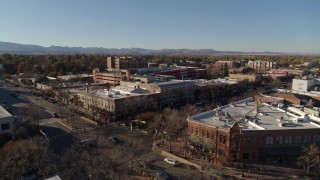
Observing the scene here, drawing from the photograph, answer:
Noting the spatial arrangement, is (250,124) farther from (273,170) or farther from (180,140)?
(180,140)

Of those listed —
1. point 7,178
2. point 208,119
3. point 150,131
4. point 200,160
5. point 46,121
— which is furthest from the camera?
point 46,121

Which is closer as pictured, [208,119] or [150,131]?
[208,119]

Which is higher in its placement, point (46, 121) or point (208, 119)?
point (208, 119)

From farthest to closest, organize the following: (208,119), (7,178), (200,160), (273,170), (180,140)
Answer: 1. (180,140)
2. (208,119)
3. (200,160)
4. (273,170)
5. (7,178)

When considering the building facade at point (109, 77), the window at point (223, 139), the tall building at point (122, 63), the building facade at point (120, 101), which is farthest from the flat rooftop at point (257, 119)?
the tall building at point (122, 63)

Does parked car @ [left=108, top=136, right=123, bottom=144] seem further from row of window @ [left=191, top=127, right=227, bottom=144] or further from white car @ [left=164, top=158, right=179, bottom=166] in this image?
row of window @ [left=191, top=127, right=227, bottom=144]

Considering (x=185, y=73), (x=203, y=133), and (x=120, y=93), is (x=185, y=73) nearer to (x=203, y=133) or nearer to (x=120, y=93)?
(x=120, y=93)

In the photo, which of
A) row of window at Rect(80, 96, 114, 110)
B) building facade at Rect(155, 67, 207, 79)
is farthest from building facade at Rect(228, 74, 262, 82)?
row of window at Rect(80, 96, 114, 110)

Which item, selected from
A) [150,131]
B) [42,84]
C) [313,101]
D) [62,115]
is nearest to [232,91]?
[313,101]
